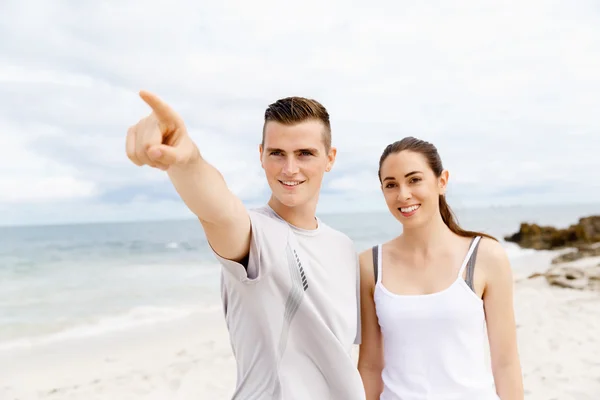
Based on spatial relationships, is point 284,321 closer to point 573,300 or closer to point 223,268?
point 223,268

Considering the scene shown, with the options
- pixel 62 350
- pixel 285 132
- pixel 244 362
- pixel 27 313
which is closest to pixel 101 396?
pixel 62 350

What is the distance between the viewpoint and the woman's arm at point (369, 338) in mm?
2799

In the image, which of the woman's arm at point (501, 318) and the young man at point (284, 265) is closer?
the young man at point (284, 265)

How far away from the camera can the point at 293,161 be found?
7.61ft

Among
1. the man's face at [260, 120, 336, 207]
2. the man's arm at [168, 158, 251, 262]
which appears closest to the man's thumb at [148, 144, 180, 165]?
the man's arm at [168, 158, 251, 262]

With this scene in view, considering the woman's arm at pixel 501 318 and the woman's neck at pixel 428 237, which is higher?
the woman's neck at pixel 428 237

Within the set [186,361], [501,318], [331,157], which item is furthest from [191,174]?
[186,361]

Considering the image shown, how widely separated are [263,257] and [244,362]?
500mm

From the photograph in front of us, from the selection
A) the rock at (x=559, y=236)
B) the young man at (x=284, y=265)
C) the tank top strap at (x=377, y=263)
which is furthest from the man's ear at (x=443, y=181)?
the rock at (x=559, y=236)

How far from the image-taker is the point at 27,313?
1284 cm

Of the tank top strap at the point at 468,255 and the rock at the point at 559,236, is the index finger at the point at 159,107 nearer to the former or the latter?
the tank top strap at the point at 468,255

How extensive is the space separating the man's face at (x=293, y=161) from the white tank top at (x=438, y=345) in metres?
0.82

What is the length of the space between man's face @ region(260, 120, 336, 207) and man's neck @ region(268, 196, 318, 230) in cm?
3

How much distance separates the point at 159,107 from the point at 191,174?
0.32 meters
